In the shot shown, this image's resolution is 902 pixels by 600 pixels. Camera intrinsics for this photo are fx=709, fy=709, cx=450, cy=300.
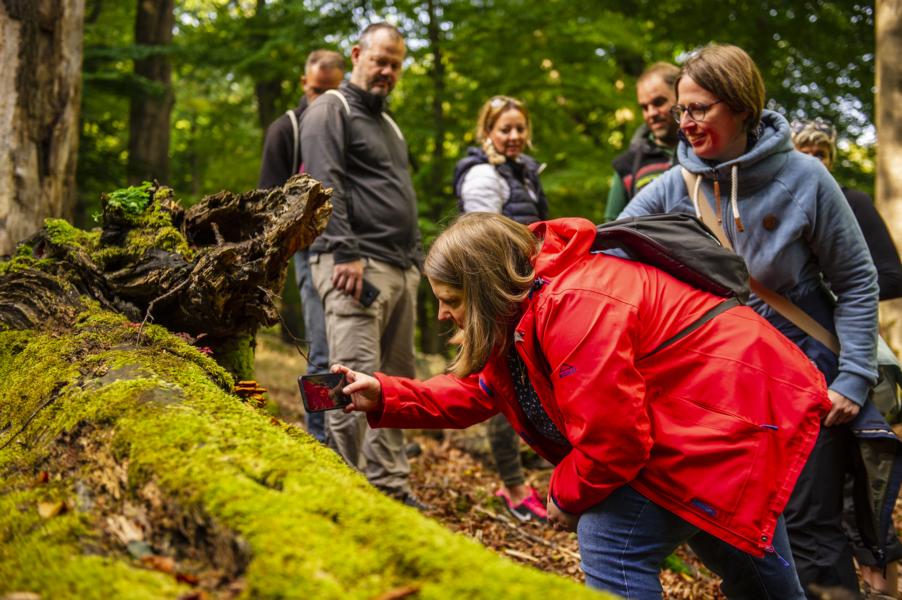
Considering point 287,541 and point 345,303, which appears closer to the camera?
point 287,541

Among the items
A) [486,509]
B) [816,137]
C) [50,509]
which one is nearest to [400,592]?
[50,509]

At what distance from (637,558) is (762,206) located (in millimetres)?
1727

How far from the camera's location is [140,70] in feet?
37.8

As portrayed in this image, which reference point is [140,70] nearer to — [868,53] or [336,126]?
[336,126]

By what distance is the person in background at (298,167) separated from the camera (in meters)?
5.31

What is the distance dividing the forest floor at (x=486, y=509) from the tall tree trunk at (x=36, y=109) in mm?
3369

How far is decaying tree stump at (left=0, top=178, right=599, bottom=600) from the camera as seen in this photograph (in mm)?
1438

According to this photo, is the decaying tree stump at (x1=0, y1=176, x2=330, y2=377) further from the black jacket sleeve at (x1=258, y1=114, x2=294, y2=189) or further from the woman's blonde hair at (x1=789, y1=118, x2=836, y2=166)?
the woman's blonde hair at (x1=789, y1=118, x2=836, y2=166)

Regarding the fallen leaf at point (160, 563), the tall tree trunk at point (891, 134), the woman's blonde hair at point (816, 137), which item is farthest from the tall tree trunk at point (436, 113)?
the fallen leaf at point (160, 563)

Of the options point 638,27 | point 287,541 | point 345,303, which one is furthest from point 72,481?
point 638,27

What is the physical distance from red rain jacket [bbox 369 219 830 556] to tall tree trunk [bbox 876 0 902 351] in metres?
4.87

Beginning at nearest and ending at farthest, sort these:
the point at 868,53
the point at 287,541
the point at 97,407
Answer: the point at 287,541
the point at 97,407
the point at 868,53

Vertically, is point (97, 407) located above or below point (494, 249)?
below

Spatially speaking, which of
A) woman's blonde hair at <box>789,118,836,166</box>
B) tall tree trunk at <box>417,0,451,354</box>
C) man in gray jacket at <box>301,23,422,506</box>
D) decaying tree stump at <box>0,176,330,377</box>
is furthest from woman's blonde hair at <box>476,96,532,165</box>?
tall tree trunk at <box>417,0,451,354</box>
